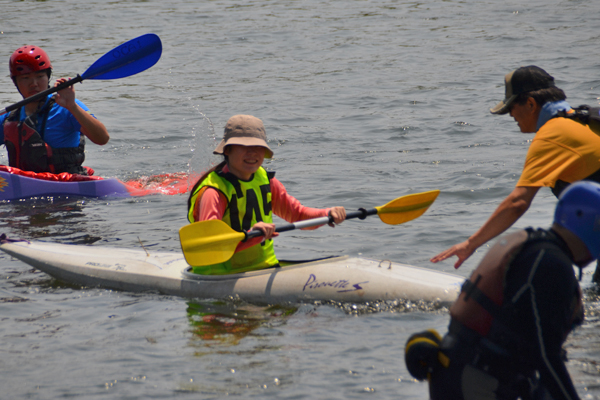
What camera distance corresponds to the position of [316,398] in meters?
3.00

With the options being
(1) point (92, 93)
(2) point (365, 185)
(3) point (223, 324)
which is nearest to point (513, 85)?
(3) point (223, 324)

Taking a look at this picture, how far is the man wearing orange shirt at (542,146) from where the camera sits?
317 cm

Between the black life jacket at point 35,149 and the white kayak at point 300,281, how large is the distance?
2427mm

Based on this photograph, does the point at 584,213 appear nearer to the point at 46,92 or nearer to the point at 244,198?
the point at 244,198

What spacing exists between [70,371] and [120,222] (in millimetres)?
3103

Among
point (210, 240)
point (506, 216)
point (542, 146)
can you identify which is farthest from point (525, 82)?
point (210, 240)

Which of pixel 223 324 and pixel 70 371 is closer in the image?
pixel 70 371

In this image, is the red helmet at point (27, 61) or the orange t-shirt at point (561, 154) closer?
the orange t-shirt at point (561, 154)

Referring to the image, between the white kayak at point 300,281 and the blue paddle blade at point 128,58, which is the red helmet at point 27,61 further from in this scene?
the white kayak at point 300,281

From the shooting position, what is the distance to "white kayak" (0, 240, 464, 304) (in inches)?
153

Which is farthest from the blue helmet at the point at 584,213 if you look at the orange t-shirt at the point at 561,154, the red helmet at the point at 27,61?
the red helmet at the point at 27,61

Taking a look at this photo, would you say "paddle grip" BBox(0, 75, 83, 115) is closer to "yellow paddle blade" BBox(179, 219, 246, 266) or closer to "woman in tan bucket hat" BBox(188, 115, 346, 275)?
"woman in tan bucket hat" BBox(188, 115, 346, 275)

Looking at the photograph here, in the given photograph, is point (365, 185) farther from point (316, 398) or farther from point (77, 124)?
point (316, 398)

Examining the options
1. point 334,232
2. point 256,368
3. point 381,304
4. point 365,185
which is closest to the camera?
point 256,368
